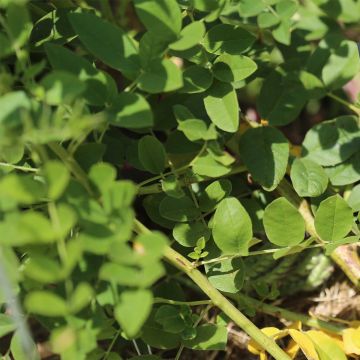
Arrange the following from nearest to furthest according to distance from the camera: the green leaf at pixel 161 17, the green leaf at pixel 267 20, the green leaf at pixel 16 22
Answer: the green leaf at pixel 16 22 < the green leaf at pixel 161 17 < the green leaf at pixel 267 20

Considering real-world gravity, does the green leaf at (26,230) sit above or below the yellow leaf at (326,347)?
above

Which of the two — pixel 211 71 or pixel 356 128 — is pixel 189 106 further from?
pixel 356 128

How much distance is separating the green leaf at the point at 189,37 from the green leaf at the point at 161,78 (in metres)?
0.03

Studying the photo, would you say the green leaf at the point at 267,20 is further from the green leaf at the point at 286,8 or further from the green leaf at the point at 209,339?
the green leaf at the point at 209,339

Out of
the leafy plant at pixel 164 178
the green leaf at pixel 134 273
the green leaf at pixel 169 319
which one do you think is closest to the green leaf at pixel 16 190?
the leafy plant at pixel 164 178

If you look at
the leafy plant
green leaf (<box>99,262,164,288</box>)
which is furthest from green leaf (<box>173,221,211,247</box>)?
green leaf (<box>99,262,164,288</box>)

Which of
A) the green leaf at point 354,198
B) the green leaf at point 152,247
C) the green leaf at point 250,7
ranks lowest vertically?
the green leaf at point 354,198

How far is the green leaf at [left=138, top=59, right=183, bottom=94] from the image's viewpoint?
0.85 metres

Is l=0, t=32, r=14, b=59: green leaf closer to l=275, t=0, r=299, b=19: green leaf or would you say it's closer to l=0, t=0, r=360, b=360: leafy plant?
l=0, t=0, r=360, b=360: leafy plant

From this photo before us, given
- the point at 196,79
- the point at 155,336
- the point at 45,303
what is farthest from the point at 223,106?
the point at 45,303

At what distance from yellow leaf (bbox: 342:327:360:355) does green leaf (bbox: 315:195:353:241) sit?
194 mm

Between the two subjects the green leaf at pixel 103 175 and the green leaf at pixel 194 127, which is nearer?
the green leaf at pixel 103 175

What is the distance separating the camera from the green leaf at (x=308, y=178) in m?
1.10

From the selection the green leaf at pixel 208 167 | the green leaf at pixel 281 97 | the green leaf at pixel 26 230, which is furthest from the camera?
the green leaf at pixel 281 97
